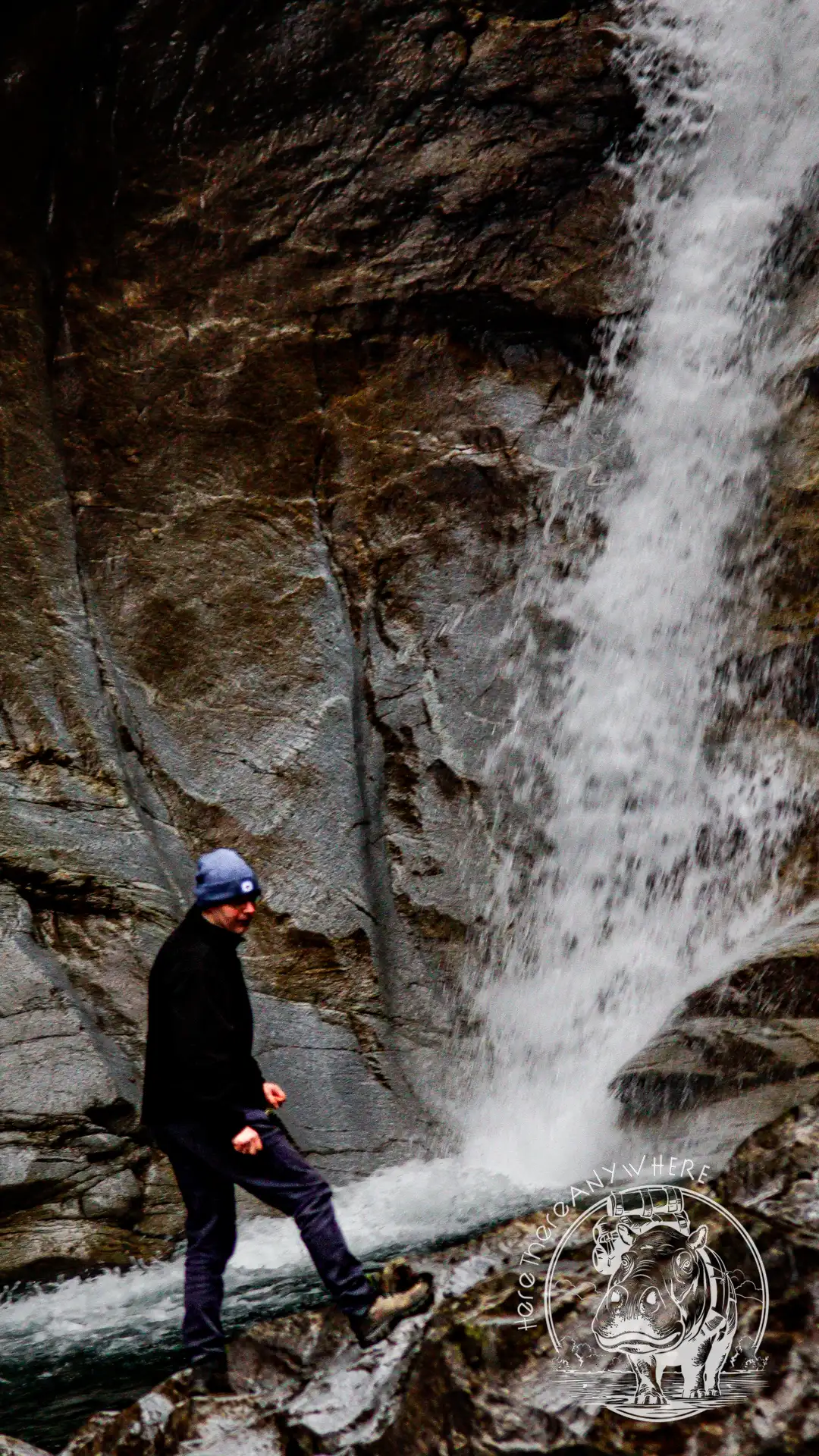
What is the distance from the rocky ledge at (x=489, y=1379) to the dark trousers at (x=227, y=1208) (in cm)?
15

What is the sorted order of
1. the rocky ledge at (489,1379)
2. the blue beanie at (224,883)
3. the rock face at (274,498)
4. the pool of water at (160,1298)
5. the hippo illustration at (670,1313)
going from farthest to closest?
the rock face at (274,498)
the pool of water at (160,1298)
the blue beanie at (224,883)
the hippo illustration at (670,1313)
the rocky ledge at (489,1379)

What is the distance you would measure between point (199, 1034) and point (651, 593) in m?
4.89

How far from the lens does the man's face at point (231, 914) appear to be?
4.02 m

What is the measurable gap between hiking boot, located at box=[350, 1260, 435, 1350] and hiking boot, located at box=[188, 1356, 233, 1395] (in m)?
0.45

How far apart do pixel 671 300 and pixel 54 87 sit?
4085 millimetres

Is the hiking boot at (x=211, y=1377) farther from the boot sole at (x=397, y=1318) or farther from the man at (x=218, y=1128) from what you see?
the boot sole at (x=397, y=1318)

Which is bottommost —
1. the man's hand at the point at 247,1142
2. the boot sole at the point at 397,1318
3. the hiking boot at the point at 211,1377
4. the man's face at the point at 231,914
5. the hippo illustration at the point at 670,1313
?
the hiking boot at the point at 211,1377

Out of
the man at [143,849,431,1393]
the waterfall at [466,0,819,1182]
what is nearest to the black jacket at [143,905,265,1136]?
the man at [143,849,431,1393]

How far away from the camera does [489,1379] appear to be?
3.31 m

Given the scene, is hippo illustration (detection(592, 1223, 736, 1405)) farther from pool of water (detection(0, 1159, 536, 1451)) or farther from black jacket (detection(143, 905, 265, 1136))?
pool of water (detection(0, 1159, 536, 1451))

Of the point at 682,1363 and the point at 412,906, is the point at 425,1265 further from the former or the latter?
the point at 412,906

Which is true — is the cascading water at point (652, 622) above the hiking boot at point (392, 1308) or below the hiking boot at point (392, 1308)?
above

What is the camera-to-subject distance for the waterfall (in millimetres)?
7402

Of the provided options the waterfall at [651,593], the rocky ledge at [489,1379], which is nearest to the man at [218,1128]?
the rocky ledge at [489,1379]
